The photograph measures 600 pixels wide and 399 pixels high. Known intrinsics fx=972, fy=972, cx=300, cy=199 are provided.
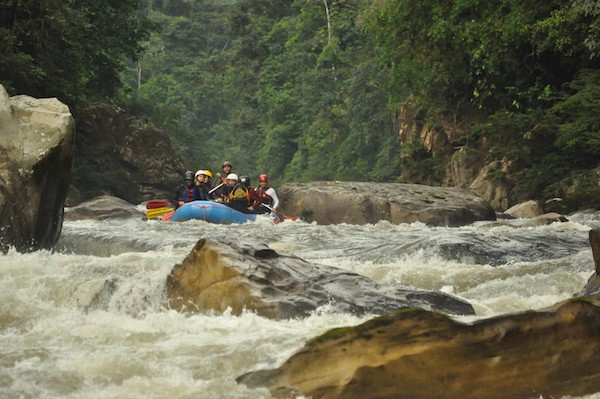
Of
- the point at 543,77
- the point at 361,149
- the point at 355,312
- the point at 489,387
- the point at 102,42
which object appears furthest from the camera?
the point at 361,149

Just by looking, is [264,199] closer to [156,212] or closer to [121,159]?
[156,212]

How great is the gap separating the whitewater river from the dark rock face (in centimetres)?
1161

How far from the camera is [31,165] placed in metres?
9.75

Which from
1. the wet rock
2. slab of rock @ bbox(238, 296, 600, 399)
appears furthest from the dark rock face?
slab of rock @ bbox(238, 296, 600, 399)

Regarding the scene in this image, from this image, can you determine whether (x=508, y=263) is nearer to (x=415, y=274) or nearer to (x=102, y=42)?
(x=415, y=274)

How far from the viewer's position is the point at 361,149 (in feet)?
133

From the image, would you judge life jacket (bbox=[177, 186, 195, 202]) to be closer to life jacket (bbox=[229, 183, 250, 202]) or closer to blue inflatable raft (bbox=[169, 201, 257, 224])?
life jacket (bbox=[229, 183, 250, 202])

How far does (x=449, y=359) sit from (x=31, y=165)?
6273mm

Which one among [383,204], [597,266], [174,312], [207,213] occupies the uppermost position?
[597,266]

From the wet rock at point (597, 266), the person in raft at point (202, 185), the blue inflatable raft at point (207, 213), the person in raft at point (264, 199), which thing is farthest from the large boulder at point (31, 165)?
the person in raft at point (202, 185)

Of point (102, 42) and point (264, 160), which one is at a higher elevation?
point (102, 42)

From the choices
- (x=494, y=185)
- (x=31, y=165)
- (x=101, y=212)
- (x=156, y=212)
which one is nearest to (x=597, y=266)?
(x=31, y=165)

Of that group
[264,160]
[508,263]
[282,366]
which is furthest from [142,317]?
[264,160]

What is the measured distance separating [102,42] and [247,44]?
25.3 m
